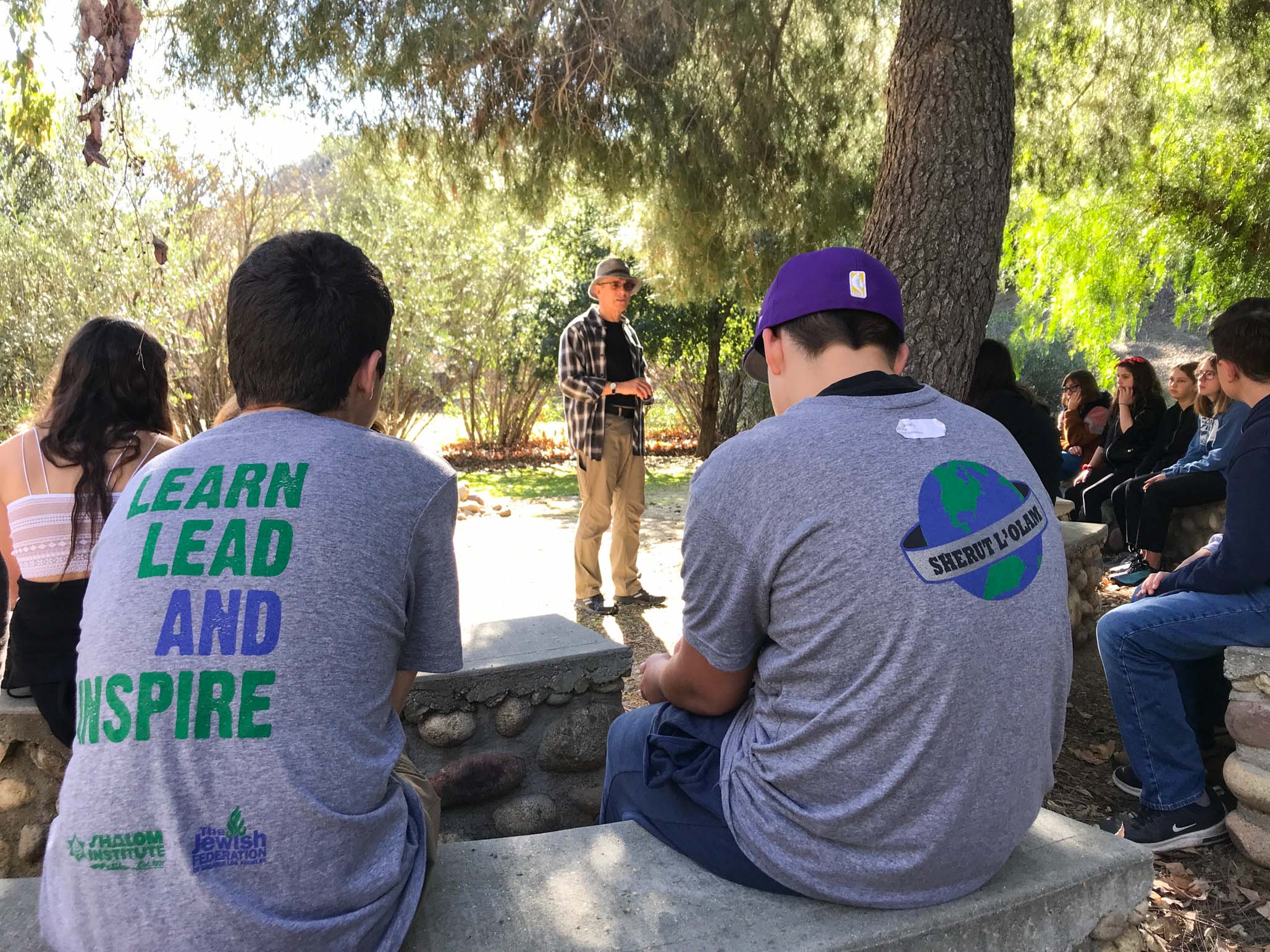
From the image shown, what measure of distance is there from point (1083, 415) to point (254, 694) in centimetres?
789

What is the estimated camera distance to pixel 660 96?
510 centimetres

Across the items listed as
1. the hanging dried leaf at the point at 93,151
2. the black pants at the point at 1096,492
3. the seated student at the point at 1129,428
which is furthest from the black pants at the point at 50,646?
the seated student at the point at 1129,428

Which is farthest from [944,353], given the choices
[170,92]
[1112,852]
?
[170,92]

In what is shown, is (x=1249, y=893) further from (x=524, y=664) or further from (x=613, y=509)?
(x=613, y=509)

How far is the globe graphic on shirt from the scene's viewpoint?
1.40 metres

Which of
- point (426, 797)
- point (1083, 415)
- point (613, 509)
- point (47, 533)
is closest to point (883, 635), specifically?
point (426, 797)

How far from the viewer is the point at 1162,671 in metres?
2.78

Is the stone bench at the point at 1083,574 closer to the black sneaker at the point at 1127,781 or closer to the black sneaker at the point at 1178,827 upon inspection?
the black sneaker at the point at 1127,781

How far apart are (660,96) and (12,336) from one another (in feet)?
27.7

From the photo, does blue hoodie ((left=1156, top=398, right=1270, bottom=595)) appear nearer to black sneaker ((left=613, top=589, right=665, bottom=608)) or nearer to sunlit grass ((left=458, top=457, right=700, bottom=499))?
black sneaker ((left=613, top=589, right=665, bottom=608))

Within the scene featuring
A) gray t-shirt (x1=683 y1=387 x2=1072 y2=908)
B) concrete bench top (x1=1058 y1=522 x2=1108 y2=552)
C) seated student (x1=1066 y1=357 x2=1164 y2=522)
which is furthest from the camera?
seated student (x1=1066 y1=357 x2=1164 y2=522)

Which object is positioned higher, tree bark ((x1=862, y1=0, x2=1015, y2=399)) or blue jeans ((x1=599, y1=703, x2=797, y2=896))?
tree bark ((x1=862, y1=0, x2=1015, y2=399))

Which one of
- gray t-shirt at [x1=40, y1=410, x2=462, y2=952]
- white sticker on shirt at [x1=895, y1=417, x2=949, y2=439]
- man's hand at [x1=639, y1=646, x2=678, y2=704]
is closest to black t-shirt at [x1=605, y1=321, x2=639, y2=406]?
man's hand at [x1=639, y1=646, x2=678, y2=704]

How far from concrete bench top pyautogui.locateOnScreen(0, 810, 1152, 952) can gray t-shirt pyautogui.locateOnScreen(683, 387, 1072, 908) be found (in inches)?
1.9
